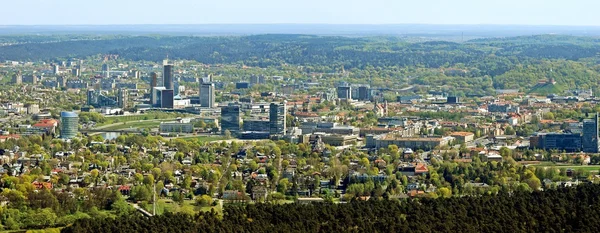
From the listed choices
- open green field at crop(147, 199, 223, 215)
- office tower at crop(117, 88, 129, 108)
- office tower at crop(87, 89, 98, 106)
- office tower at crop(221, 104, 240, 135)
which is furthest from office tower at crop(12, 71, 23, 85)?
open green field at crop(147, 199, 223, 215)

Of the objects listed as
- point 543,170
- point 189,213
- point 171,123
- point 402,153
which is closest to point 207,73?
point 171,123

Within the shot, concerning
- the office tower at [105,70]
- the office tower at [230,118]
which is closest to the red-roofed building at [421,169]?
the office tower at [230,118]

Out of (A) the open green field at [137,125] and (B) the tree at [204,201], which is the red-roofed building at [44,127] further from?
(B) the tree at [204,201]

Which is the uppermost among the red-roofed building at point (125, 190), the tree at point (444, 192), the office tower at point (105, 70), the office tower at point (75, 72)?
the tree at point (444, 192)

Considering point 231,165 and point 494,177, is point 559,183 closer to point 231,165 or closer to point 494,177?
point 494,177

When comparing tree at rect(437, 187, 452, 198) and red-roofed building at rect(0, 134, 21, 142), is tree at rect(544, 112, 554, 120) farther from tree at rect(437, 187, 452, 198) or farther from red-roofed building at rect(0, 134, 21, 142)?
tree at rect(437, 187, 452, 198)
